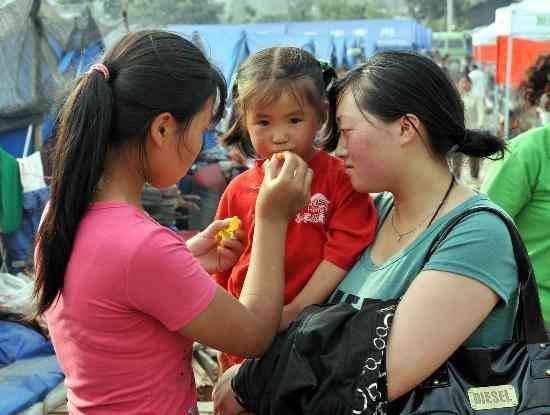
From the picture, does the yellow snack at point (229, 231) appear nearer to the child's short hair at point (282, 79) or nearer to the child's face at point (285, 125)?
the child's face at point (285, 125)

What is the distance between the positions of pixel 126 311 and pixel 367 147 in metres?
0.69

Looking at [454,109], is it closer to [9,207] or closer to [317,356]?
[317,356]

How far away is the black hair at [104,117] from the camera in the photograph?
165 cm

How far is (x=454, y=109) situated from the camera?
190 cm

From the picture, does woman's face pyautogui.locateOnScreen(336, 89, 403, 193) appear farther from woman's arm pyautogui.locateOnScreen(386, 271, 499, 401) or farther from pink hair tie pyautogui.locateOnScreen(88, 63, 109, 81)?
pink hair tie pyautogui.locateOnScreen(88, 63, 109, 81)

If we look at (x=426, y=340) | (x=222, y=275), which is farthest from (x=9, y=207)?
(x=426, y=340)

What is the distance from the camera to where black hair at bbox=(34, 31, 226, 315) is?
5.41 ft

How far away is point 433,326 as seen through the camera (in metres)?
1.64

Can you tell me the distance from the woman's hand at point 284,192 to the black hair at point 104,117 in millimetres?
280

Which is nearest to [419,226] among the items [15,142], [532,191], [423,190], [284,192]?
[423,190]

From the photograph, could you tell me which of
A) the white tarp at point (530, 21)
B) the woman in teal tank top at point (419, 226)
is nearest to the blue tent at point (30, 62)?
the woman in teal tank top at point (419, 226)

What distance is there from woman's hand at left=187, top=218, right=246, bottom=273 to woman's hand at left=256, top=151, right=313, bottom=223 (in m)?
0.35

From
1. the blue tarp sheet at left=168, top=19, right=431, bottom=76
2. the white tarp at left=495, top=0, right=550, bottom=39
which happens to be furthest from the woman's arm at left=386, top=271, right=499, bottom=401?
the blue tarp sheet at left=168, top=19, right=431, bottom=76

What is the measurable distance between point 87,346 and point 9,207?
15.0ft
